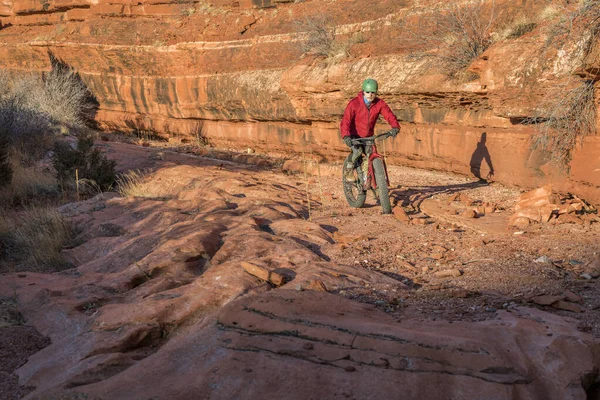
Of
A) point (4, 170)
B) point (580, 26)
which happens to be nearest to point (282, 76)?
point (4, 170)

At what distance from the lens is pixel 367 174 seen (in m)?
8.48

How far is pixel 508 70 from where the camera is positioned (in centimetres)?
985

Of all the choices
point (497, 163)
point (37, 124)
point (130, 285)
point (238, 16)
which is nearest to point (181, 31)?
point (238, 16)

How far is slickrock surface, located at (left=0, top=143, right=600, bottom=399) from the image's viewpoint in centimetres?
314

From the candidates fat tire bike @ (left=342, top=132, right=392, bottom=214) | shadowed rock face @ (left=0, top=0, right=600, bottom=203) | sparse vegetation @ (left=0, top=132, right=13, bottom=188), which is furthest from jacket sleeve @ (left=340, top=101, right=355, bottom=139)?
sparse vegetation @ (left=0, top=132, right=13, bottom=188)

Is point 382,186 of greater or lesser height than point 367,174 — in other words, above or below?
below

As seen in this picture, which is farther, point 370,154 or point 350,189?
point 350,189

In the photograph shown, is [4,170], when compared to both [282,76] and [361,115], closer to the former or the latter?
[282,76]

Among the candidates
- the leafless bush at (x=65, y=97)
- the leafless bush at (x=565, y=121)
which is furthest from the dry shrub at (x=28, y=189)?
the leafless bush at (x=565, y=121)

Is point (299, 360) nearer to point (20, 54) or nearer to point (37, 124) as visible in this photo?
point (37, 124)

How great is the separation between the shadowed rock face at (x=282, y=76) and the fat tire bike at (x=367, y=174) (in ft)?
9.24

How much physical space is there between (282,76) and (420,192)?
7.23m

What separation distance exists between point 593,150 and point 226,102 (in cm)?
1275

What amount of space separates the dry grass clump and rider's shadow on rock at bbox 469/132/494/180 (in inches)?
218
